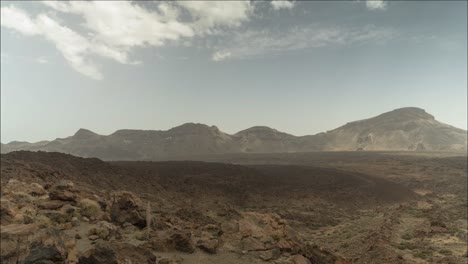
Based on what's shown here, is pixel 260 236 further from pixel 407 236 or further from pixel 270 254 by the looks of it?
pixel 407 236

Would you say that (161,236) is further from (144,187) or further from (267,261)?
(144,187)

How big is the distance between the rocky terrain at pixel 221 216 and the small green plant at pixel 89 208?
45 millimetres

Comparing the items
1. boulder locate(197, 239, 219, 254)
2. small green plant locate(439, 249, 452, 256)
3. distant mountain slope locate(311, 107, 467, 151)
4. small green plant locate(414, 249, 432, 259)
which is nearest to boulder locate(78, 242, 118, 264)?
boulder locate(197, 239, 219, 254)

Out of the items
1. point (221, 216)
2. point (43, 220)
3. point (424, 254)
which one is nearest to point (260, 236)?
point (43, 220)

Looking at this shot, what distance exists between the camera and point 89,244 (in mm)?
11156

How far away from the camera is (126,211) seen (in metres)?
14.5

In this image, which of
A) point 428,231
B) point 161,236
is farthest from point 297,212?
point 161,236

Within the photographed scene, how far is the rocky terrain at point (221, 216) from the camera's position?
11.3 metres

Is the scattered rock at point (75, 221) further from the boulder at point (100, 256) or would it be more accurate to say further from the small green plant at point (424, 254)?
the small green plant at point (424, 254)

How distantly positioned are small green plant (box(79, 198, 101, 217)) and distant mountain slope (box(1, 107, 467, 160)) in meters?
103

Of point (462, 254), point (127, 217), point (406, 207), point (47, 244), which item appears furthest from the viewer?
point (406, 207)

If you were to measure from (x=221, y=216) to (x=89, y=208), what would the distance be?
40.0ft

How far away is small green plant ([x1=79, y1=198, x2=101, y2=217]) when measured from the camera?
46.2 ft

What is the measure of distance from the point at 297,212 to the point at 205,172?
2063 cm
